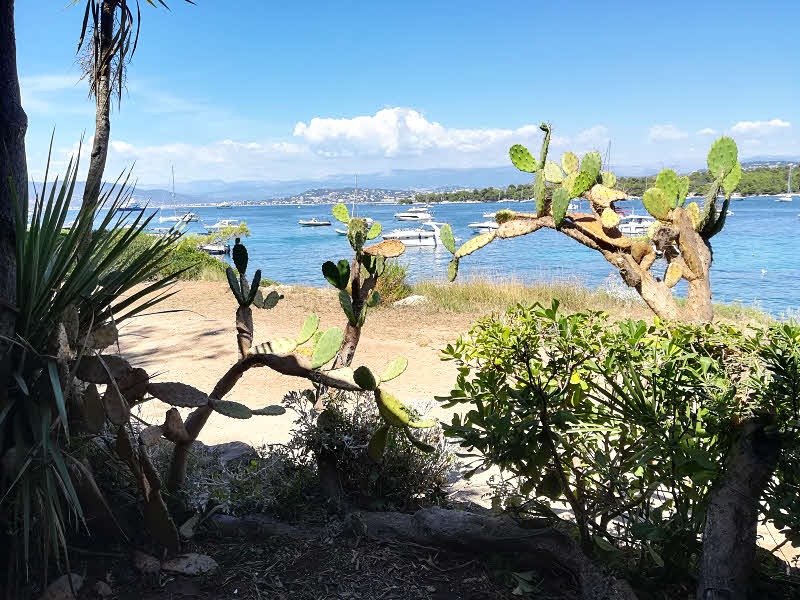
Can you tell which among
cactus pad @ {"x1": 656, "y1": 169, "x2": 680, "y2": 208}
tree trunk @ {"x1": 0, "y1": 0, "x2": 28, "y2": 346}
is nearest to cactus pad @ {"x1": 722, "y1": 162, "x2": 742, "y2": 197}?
cactus pad @ {"x1": 656, "y1": 169, "x2": 680, "y2": 208}

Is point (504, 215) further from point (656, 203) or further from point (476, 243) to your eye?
point (656, 203)

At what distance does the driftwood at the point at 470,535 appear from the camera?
247cm

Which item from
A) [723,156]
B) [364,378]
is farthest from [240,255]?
[723,156]

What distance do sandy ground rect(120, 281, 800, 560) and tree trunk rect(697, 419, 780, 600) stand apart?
1192 mm

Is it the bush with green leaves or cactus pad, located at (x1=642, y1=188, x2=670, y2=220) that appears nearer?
the bush with green leaves

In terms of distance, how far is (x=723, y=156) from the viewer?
3.88m

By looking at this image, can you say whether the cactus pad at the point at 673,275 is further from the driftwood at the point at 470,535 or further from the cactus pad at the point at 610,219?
the driftwood at the point at 470,535

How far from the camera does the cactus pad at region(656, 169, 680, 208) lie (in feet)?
12.8

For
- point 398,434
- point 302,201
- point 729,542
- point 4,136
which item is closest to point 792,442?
point 729,542

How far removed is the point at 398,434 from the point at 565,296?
994 cm

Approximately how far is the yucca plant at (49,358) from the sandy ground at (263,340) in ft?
3.94

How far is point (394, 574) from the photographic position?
275 cm

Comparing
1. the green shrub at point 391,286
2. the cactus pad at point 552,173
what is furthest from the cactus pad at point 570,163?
the green shrub at point 391,286

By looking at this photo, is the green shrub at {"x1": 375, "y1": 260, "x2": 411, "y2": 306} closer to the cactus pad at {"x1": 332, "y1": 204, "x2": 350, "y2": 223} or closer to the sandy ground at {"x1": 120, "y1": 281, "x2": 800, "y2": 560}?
the sandy ground at {"x1": 120, "y1": 281, "x2": 800, "y2": 560}
